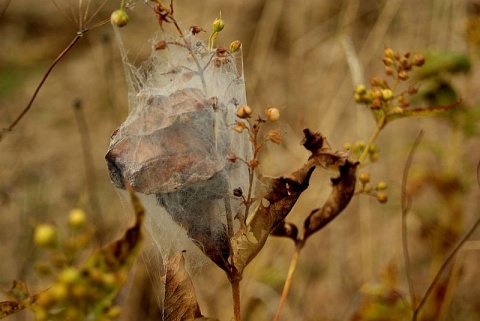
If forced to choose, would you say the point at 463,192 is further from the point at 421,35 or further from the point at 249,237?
the point at 421,35

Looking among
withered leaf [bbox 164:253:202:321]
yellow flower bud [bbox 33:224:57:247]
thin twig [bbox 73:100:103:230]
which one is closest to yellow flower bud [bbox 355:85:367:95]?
withered leaf [bbox 164:253:202:321]

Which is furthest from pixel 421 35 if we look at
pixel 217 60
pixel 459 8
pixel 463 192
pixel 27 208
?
pixel 217 60

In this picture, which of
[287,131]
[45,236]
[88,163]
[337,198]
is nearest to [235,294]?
[337,198]

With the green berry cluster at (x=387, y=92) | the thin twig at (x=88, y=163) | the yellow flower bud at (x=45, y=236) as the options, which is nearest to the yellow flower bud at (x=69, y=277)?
the yellow flower bud at (x=45, y=236)

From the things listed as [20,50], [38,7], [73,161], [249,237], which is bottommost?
[249,237]

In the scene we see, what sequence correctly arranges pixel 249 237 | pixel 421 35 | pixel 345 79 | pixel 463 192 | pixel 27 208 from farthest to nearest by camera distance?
1. pixel 421 35
2. pixel 345 79
3. pixel 27 208
4. pixel 463 192
5. pixel 249 237

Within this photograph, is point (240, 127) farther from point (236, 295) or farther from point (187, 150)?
point (236, 295)

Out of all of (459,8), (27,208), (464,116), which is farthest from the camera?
(459,8)
